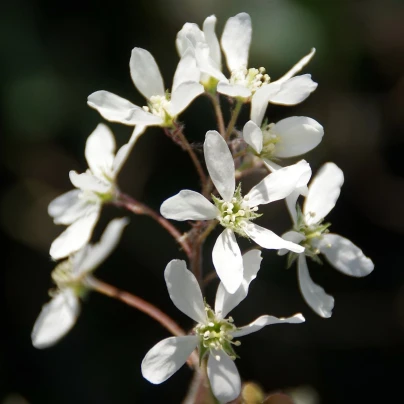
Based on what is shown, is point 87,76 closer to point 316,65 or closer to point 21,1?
point 21,1

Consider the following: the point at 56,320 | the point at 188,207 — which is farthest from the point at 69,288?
the point at 188,207

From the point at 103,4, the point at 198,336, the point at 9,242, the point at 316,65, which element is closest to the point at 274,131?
the point at 198,336

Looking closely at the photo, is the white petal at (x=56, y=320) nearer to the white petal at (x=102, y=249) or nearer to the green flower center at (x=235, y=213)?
the white petal at (x=102, y=249)

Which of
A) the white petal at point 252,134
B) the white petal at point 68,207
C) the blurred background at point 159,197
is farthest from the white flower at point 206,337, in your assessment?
the blurred background at point 159,197

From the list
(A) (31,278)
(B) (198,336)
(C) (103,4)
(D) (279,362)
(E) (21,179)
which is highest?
(C) (103,4)

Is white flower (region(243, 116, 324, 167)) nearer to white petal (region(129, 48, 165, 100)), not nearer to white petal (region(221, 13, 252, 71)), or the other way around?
white petal (region(221, 13, 252, 71))
